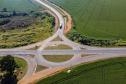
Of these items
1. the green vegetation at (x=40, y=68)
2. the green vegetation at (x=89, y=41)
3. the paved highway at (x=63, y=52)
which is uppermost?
the green vegetation at (x=89, y=41)

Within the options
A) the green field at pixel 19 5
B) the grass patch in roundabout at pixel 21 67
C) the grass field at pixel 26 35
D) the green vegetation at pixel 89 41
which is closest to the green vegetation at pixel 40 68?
the grass patch in roundabout at pixel 21 67

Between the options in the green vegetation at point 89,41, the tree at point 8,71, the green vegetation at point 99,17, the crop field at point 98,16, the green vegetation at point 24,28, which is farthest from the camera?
the crop field at point 98,16

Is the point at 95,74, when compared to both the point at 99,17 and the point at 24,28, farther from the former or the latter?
the point at 24,28

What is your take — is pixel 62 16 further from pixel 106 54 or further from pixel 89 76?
pixel 89 76

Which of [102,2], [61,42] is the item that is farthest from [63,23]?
[102,2]

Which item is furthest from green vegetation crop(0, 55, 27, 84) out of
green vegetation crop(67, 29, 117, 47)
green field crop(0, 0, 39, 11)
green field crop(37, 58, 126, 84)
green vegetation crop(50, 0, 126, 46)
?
green field crop(0, 0, 39, 11)

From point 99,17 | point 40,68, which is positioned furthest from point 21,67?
point 99,17

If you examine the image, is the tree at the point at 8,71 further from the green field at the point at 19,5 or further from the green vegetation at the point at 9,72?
the green field at the point at 19,5
